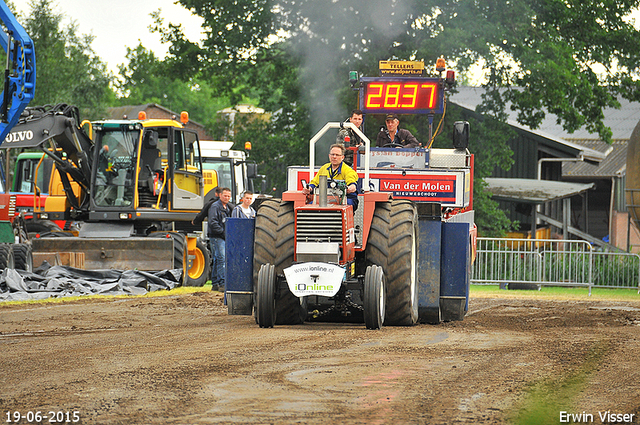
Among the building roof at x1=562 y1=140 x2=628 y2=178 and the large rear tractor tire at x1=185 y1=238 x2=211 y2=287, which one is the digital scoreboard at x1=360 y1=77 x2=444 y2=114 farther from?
the building roof at x1=562 y1=140 x2=628 y2=178

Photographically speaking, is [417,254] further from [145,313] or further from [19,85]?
[19,85]

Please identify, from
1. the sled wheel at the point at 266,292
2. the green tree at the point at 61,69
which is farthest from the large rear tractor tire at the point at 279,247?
the green tree at the point at 61,69

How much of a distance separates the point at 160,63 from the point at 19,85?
1779 centimetres

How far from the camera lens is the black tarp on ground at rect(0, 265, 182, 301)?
15133 mm

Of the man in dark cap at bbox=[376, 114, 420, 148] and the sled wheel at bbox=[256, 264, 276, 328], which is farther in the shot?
the man in dark cap at bbox=[376, 114, 420, 148]

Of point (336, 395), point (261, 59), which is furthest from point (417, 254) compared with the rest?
point (261, 59)

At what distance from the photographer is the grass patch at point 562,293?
19156 mm

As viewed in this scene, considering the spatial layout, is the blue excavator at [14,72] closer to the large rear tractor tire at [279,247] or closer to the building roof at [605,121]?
the large rear tractor tire at [279,247]

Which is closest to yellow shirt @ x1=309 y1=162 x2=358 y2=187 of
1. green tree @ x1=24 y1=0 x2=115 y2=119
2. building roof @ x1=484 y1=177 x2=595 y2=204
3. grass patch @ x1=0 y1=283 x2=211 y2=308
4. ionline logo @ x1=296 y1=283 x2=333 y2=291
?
ionline logo @ x1=296 y1=283 x2=333 y2=291

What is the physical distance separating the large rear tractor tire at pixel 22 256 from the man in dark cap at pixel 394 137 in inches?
270

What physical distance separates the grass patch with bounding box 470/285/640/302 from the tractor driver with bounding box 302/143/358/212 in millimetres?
9448

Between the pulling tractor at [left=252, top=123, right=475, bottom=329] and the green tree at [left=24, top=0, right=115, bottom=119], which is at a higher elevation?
the green tree at [left=24, top=0, right=115, bottom=119]

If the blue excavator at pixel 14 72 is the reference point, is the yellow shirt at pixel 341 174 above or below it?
below

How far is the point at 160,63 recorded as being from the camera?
1219 inches
